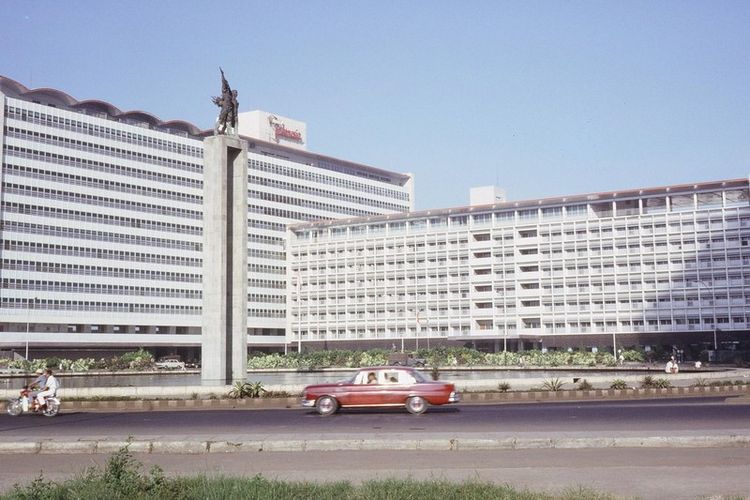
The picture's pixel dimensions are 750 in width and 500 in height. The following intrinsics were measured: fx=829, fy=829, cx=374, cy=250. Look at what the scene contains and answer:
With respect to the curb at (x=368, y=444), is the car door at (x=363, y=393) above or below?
above

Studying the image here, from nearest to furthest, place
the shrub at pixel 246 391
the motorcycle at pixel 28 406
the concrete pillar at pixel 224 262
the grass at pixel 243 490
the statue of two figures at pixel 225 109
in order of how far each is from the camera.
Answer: the grass at pixel 243 490, the motorcycle at pixel 28 406, the shrub at pixel 246 391, the concrete pillar at pixel 224 262, the statue of two figures at pixel 225 109

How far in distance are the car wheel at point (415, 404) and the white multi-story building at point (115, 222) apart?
87281 millimetres

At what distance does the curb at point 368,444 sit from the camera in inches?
614

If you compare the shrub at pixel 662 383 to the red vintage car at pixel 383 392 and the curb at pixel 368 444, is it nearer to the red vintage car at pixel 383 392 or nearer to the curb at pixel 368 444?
the red vintage car at pixel 383 392

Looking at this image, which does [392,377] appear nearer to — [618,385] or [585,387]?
[585,387]

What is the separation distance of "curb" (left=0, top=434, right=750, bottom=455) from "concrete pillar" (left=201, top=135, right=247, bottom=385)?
26.6 meters

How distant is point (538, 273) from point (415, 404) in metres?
93.7

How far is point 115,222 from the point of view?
116375 millimetres

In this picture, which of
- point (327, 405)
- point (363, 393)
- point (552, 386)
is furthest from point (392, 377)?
point (552, 386)

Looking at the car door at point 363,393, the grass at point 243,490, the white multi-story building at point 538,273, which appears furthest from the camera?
the white multi-story building at point 538,273

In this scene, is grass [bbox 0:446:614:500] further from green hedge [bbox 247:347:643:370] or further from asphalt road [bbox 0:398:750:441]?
green hedge [bbox 247:347:643:370]

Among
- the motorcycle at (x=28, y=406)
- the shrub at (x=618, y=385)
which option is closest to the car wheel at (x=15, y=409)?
the motorcycle at (x=28, y=406)

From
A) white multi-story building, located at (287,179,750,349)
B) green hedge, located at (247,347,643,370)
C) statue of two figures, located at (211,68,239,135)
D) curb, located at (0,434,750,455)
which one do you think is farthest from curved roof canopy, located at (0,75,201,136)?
curb, located at (0,434,750,455)

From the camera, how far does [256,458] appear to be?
15.2 meters
